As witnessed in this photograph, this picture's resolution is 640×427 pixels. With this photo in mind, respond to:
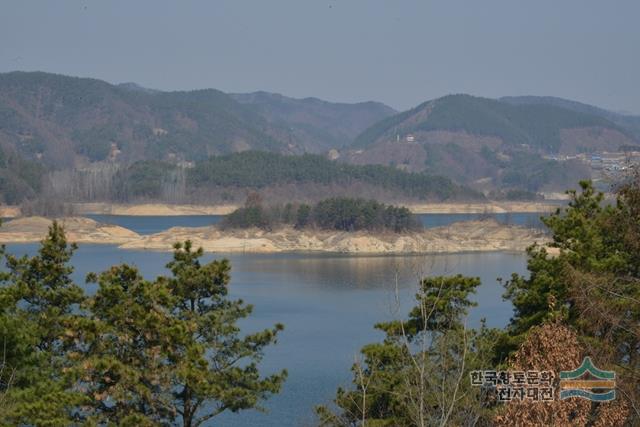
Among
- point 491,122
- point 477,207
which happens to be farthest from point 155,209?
point 491,122

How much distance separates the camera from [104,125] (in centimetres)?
13625

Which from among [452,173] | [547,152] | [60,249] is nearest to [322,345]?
[60,249]

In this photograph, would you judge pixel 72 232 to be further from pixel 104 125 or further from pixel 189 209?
pixel 104 125

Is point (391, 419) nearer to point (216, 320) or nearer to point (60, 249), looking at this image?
point (216, 320)

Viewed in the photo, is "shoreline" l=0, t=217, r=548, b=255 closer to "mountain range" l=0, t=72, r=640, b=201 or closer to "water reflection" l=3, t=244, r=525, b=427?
"water reflection" l=3, t=244, r=525, b=427

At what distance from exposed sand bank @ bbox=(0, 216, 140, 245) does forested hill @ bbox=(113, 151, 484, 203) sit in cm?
2441

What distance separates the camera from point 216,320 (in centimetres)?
839

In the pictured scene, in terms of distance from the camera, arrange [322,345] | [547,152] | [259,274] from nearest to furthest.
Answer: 1. [322,345]
2. [259,274]
3. [547,152]

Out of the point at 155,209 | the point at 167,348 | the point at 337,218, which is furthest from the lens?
the point at 155,209

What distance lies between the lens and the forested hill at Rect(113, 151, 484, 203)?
82250mm

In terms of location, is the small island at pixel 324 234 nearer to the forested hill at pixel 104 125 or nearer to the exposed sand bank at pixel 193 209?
the exposed sand bank at pixel 193 209

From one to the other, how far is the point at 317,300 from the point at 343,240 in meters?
20.0

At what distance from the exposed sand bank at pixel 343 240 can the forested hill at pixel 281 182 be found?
99.0ft

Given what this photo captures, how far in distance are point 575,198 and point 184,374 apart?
4.71 m
